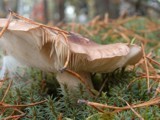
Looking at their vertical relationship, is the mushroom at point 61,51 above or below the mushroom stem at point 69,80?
above

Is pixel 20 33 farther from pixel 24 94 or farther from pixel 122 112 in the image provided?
pixel 122 112

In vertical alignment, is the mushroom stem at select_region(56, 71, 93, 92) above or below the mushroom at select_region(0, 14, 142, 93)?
below

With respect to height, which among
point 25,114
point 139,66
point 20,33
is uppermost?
point 20,33

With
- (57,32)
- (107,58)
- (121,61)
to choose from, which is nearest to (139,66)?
(121,61)

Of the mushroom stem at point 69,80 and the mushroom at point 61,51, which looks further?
the mushroom stem at point 69,80

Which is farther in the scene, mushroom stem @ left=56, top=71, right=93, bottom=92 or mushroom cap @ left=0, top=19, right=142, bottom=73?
mushroom stem @ left=56, top=71, right=93, bottom=92

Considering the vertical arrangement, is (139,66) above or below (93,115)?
above

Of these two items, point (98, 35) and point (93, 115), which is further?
point (98, 35)
